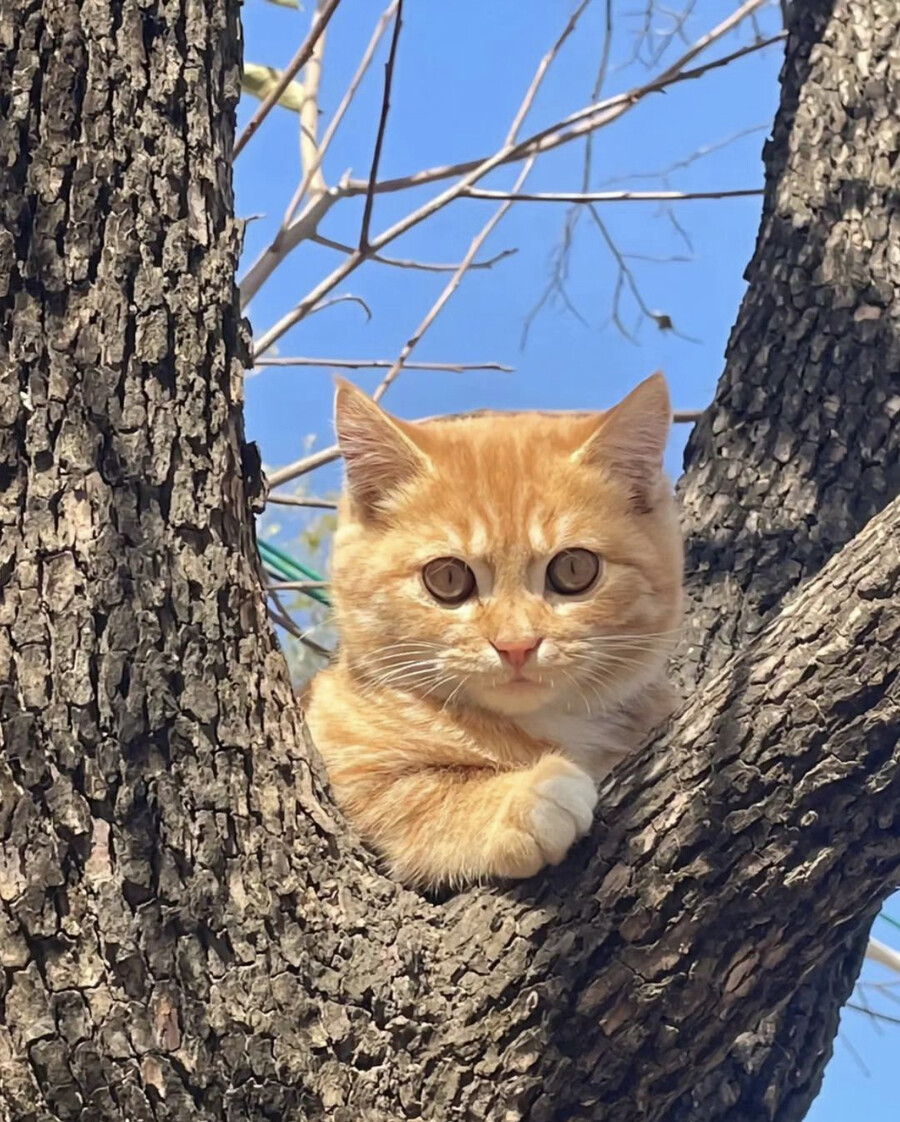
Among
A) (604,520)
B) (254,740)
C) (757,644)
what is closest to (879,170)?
(604,520)

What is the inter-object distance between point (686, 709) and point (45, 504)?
723 millimetres

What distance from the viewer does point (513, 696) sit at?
162cm

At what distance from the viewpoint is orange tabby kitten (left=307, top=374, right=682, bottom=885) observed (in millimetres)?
1577

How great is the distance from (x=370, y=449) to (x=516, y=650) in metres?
0.46

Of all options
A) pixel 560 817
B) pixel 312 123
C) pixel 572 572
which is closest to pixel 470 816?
pixel 560 817

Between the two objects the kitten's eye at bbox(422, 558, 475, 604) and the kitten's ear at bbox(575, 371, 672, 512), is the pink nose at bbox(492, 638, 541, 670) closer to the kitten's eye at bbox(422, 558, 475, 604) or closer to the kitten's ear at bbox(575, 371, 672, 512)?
the kitten's eye at bbox(422, 558, 475, 604)

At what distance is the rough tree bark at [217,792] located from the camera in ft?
3.61

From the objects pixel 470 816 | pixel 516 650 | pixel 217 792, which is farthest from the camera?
pixel 516 650

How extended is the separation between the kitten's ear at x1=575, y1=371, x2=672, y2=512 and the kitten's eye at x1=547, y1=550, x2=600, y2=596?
7.2 inches

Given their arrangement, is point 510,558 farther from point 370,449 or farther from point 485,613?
point 370,449

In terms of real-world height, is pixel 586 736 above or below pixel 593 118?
below

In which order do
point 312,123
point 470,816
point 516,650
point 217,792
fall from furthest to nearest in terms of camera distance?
point 312,123 < point 516,650 < point 470,816 < point 217,792

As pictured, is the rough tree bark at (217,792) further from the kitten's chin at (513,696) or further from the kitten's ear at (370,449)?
the kitten's ear at (370,449)

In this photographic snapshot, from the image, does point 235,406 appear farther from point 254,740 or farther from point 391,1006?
point 391,1006
